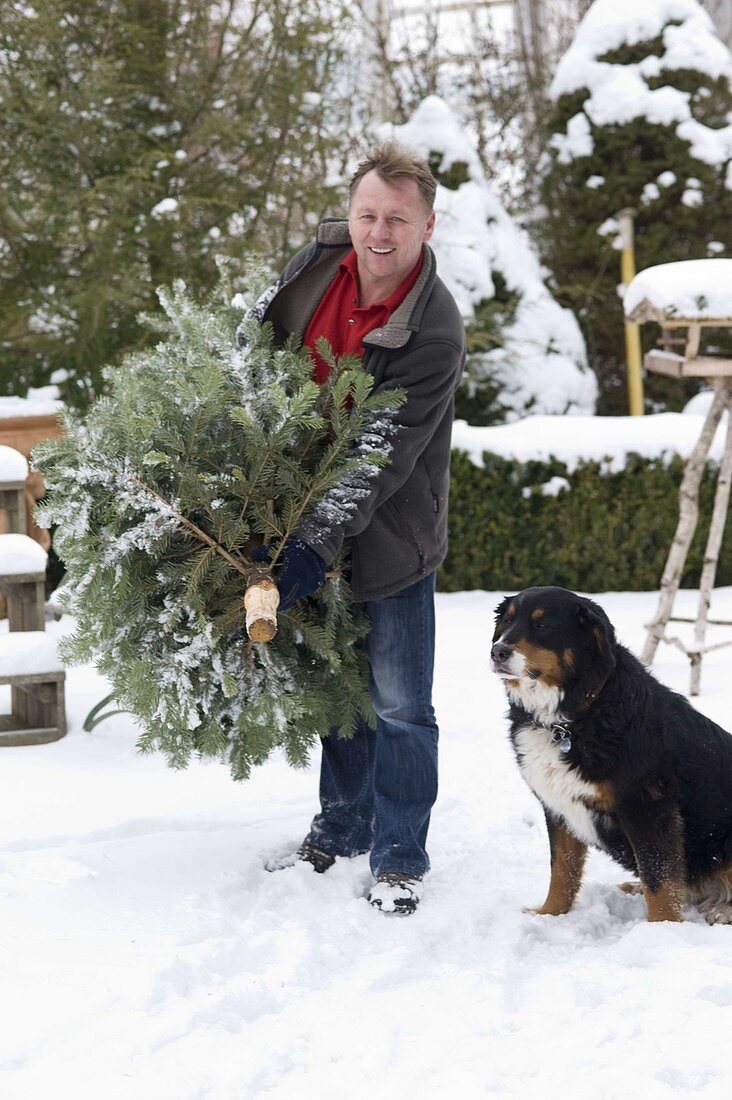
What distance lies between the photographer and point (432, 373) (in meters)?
3.27

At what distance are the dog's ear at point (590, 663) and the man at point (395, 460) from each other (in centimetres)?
50

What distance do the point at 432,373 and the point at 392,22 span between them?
1133 centimetres

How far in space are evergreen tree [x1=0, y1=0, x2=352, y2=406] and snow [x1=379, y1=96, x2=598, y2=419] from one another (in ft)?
3.60

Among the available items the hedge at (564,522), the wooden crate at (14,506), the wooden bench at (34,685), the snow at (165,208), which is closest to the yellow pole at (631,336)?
the hedge at (564,522)

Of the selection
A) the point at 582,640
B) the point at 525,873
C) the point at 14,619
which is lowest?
the point at 525,873

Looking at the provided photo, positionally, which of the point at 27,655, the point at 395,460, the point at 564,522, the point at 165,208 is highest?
the point at 165,208

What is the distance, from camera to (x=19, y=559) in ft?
16.4

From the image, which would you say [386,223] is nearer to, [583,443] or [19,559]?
[19,559]

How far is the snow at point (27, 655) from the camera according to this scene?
481cm

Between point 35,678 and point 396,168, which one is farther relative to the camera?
point 35,678

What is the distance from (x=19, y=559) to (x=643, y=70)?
766cm

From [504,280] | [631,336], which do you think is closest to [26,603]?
[504,280]

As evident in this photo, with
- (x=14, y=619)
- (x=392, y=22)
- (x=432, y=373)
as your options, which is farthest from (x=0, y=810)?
(x=392, y=22)

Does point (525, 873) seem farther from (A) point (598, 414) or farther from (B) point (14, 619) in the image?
(A) point (598, 414)
